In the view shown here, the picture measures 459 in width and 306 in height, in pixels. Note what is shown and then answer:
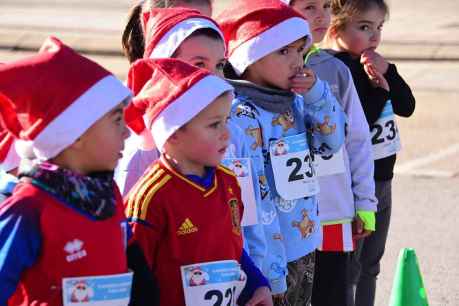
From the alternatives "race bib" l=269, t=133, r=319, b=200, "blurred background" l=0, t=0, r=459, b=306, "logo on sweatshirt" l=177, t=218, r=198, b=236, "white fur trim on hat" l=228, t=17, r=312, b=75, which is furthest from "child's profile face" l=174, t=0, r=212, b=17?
"blurred background" l=0, t=0, r=459, b=306

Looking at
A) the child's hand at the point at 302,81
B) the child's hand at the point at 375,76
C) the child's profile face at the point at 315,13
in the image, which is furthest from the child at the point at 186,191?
the child's hand at the point at 375,76

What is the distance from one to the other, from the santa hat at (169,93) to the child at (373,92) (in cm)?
193

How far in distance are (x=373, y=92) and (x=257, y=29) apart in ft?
4.04

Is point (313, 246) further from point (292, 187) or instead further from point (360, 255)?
point (360, 255)

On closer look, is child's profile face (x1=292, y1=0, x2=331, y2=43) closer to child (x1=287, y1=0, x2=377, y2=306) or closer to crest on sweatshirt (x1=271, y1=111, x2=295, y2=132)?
→ child (x1=287, y1=0, x2=377, y2=306)

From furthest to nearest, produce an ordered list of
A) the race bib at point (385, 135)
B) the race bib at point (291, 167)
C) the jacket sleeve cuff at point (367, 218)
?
the race bib at point (385, 135) < the jacket sleeve cuff at point (367, 218) < the race bib at point (291, 167)

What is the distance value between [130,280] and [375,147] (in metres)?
2.62

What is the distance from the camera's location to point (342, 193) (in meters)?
5.45

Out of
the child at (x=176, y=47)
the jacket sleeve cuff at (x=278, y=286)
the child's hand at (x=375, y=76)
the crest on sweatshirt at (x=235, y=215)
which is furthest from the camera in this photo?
the child's hand at (x=375, y=76)

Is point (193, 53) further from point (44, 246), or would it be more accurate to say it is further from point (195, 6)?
point (44, 246)

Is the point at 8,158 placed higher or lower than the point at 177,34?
lower

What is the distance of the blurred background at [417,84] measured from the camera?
7.55m

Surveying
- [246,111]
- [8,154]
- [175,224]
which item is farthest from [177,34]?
[175,224]

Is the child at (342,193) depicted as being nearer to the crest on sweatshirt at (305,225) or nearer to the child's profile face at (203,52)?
the crest on sweatshirt at (305,225)
